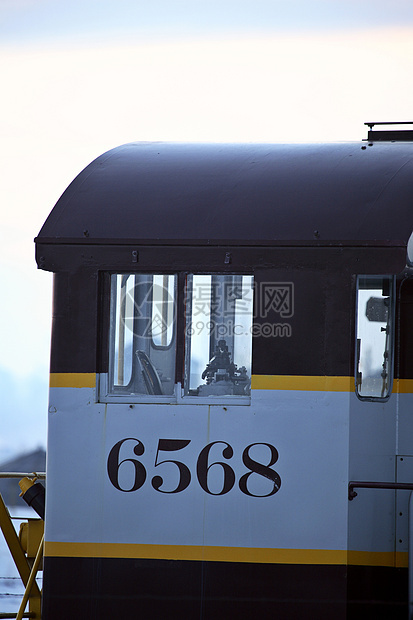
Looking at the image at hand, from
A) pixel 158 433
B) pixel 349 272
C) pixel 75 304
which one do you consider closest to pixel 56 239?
pixel 75 304

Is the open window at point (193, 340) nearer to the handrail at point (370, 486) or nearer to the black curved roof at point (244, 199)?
the black curved roof at point (244, 199)

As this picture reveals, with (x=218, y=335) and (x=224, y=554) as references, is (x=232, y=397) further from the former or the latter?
(x=224, y=554)

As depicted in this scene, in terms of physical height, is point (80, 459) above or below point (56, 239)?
below

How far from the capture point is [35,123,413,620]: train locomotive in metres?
5.31

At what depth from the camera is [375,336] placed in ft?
18.3

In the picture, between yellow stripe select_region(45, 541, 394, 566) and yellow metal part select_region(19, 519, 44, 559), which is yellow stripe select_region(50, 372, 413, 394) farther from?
yellow metal part select_region(19, 519, 44, 559)

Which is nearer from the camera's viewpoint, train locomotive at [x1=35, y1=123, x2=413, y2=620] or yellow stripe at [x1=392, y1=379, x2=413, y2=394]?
train locomotive at [x1=35, y1=123, x2=413, y2=620]

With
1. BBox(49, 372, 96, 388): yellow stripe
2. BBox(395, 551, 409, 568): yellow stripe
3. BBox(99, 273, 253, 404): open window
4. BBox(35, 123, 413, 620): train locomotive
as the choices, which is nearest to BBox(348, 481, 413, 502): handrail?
BBox(35, 123, 413, 620): train locomotive

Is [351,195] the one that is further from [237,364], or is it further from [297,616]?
[297,616]

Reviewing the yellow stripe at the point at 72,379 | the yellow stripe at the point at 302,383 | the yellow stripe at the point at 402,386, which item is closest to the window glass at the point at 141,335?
the yellow stripe at the point at 72,379

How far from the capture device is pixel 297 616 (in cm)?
529

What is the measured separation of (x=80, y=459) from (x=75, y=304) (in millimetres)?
990

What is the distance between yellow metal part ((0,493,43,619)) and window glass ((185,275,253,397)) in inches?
83.2

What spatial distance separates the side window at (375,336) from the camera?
5480 mm
